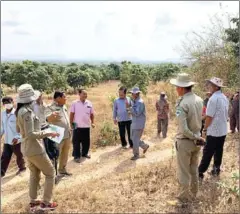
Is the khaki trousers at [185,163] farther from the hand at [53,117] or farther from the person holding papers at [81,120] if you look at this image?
the person holding papers at [81,120]

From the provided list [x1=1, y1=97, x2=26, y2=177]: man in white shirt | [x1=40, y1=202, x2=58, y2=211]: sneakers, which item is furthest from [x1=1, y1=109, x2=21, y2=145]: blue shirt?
[x1=40, y1=202, x2=58, y2=211]: sneakers

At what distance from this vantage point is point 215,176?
5.43 metres

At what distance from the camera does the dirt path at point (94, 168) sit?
5.70 m

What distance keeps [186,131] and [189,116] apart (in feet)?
0.68

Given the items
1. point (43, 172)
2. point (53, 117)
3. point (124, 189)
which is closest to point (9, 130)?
point (53, 117)

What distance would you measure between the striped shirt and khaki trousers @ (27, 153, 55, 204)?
2250 mm

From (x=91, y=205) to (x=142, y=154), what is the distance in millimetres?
3190

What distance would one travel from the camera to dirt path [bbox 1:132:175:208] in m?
5.70

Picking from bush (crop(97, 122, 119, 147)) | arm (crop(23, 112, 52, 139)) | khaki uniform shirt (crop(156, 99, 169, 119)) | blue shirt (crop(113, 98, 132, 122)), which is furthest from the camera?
khaki uniform shirt (crop(156, 99, 169, 119))

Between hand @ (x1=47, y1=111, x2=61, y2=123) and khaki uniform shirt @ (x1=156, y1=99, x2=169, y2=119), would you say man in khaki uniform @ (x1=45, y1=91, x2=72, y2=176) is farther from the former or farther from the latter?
Answer: khaki uniform shirt @ (x1=156, y1=99, x2=169, y2=119)

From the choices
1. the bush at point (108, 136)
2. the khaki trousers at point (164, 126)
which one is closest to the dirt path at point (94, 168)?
the bush at point (108, 136)

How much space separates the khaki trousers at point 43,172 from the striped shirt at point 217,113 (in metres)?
2.25

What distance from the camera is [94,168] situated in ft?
22.6

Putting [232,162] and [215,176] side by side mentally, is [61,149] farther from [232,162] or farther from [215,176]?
[232,162]
